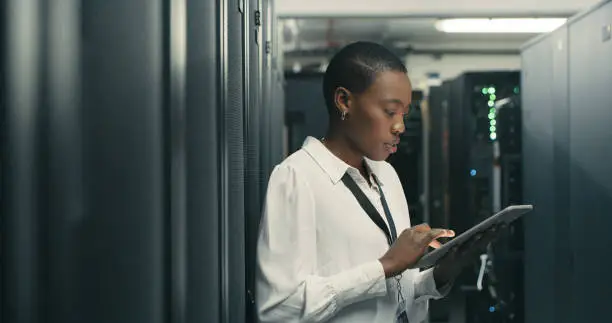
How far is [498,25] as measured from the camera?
7707mm

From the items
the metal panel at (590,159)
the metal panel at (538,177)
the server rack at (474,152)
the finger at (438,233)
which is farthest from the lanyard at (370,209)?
the server rack at (474,152)

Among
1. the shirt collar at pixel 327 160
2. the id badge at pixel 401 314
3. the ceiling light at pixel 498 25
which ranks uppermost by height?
the ceiling light at pixel 498 25

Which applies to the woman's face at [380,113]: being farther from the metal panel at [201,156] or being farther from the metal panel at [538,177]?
the metal panel at [538,177]

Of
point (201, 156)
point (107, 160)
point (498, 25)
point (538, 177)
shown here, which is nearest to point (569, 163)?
point (538, 177)

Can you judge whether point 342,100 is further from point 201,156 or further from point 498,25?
point 498,25

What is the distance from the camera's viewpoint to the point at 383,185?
1.69 m

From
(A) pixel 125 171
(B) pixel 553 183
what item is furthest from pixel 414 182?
(A) pixel 125 171

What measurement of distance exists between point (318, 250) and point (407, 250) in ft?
0.61

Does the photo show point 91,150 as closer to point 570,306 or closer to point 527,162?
point 570,306

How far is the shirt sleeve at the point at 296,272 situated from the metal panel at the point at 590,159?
1.39 meters

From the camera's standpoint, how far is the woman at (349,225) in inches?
55.6

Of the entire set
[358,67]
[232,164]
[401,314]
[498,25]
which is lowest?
[401,314]

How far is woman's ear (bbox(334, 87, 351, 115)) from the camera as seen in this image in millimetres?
1577

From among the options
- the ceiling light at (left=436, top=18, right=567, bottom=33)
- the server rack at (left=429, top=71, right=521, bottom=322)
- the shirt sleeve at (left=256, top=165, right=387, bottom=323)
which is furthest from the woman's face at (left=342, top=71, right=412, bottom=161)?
the ceiling light at (left=436, top=18, right=567, bottom=33)
